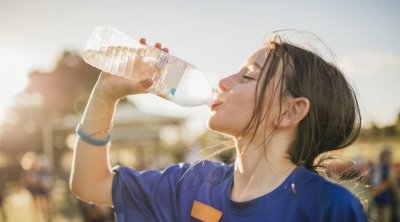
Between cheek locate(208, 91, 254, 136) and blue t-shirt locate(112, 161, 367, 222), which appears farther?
cheek locate(208, 91, 254, 136)

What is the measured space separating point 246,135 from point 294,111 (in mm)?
250

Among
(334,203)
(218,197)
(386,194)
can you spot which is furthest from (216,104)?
(386,194)

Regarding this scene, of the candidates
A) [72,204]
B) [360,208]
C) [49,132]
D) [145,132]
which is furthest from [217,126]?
[49,132]

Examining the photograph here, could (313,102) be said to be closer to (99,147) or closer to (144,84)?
(144,84)

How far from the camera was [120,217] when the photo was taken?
2129 mm

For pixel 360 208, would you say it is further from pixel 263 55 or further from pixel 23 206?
pixel 23 206

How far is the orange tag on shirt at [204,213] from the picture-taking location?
197cm

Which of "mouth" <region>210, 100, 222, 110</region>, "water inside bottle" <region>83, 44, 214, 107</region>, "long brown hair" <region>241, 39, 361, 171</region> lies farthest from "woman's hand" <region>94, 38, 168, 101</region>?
"long brown hair" <region>241, 39, 361, 171</region>

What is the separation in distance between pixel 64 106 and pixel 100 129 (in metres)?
39.5

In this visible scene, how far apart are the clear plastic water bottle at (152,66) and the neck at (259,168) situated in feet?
2.15

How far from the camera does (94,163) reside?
7.04ft

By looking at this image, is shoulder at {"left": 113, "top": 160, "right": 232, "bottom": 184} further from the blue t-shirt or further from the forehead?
the forehead

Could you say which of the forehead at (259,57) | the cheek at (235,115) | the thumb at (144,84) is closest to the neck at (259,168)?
the cheek at (235,115)

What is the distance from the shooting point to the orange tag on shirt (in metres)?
1.97
